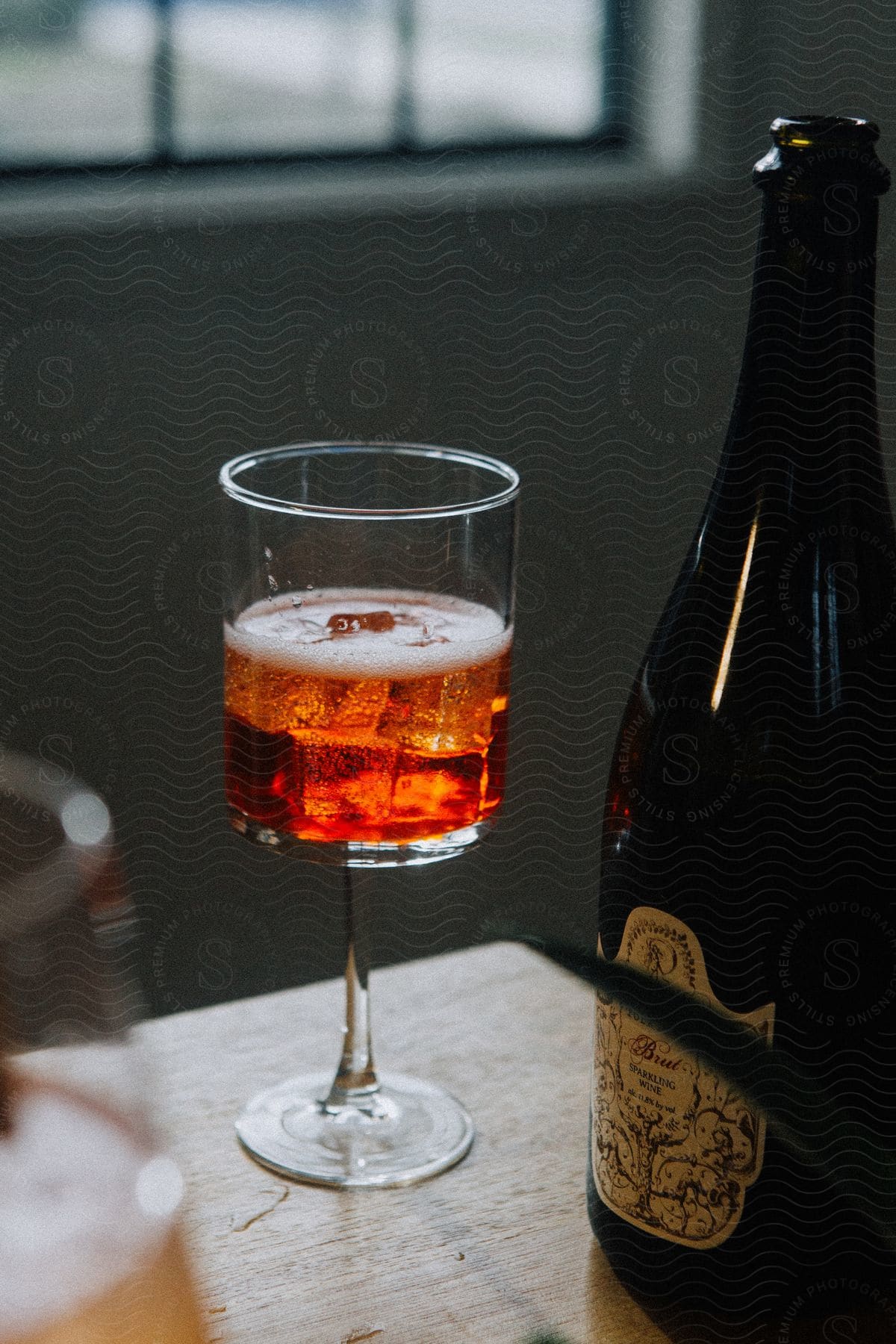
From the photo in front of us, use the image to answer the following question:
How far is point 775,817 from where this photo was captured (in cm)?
57

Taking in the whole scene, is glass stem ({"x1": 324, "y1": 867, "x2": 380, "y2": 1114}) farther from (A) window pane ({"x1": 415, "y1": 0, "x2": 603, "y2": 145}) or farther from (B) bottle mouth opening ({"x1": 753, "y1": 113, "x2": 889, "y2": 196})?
(A) window pane ({"x1": 415, "y1": 0, "x2": 603, "y2": 145})

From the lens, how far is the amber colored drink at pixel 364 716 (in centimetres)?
55

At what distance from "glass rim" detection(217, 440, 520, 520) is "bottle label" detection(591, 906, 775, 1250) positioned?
17 centimetres

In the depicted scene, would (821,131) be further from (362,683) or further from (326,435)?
(326,435)

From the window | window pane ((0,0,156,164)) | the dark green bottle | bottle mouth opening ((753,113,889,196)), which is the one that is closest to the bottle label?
the dark green bottle

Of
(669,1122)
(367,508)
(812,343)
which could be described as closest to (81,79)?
(367,508)

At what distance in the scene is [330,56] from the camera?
6.10 ft

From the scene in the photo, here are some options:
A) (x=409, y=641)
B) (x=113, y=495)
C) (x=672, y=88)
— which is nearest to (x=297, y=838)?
(x=409, y=641)

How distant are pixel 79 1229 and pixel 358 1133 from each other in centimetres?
29

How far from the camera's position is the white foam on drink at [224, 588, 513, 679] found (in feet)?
1.82

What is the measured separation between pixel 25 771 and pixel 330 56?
166cm

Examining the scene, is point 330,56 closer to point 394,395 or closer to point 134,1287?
point 394,395

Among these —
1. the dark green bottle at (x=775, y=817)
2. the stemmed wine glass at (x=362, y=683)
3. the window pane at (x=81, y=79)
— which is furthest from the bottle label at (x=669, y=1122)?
the window pane at (x=81, y=79)

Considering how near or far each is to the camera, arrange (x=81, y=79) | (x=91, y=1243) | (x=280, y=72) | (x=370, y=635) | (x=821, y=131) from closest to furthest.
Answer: (x=91, y=1243) < (x=821, y=131) < (x=370, y=635) < (x=81, y=79) < (x=280, y=72)
